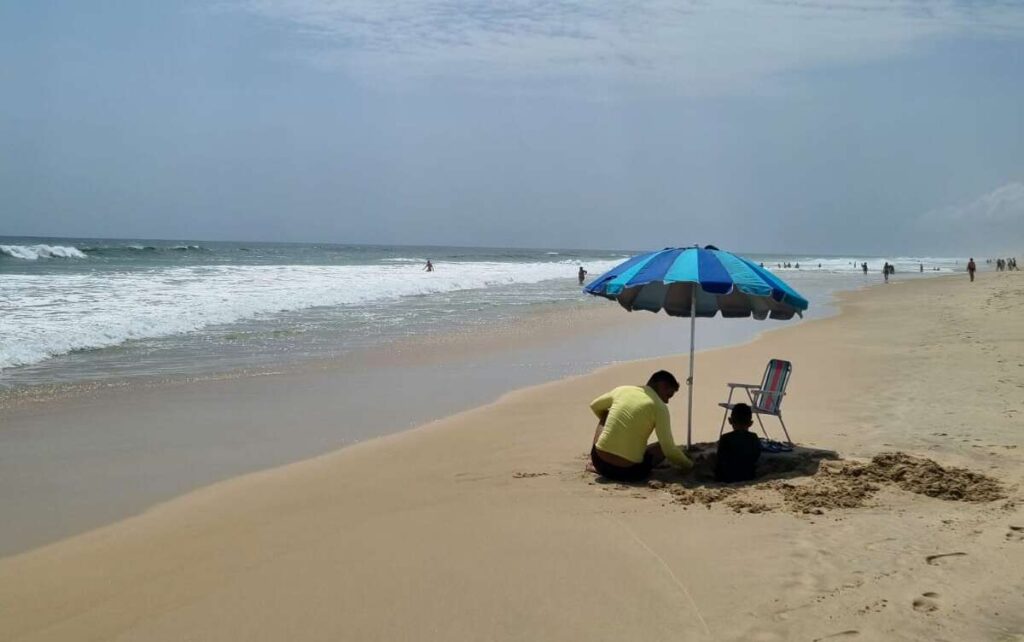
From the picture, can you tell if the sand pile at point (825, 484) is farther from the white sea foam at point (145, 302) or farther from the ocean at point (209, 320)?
the white sea foam at point (145, 302)

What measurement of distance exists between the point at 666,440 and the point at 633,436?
26cm

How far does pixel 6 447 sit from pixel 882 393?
372 inches

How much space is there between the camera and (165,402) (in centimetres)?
930

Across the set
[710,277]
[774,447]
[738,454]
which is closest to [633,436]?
[738,454]

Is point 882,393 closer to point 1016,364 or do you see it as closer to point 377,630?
point 1016,364

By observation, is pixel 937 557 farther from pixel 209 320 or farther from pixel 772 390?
pixel 209 320

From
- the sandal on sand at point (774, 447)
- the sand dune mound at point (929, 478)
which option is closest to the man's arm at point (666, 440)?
the sandal on sand at point (774, 447)

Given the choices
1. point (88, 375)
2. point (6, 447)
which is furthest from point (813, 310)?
point (6, 447)

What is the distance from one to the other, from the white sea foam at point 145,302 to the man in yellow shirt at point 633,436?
9662 mm

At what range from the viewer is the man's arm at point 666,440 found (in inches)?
244

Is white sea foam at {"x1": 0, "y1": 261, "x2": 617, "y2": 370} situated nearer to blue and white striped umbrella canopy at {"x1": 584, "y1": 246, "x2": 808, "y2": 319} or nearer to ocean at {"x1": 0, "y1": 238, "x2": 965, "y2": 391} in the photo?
ocean at {"x1": 0, "y1": 238, "x2": 965, "y2": 391}

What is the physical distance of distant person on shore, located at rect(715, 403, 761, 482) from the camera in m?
6.22

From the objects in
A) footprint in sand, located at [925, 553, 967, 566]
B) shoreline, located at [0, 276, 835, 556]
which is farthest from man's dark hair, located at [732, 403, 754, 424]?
shoreline, located at [0, 276, 835, 556]

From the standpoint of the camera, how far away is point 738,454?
622 centimetres
